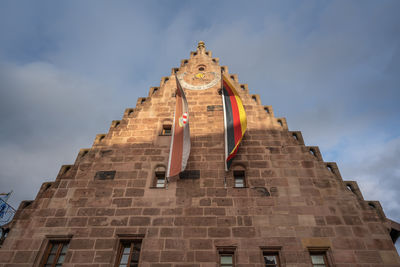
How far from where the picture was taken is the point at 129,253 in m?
9.02

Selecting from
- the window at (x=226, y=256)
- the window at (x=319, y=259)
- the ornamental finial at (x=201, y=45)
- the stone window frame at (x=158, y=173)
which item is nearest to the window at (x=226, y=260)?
the window at (x=226, y=256)

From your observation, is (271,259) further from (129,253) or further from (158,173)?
(158,173)

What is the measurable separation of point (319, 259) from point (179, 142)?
6.64 metres

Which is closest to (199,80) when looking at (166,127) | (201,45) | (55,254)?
(166,127)

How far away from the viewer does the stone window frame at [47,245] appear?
880 cm

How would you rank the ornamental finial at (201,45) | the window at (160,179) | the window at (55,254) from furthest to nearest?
the ornamental finial at (201,45) → the window at (160,179) → the window at (55,254)

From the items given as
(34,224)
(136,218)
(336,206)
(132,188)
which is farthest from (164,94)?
(336,206)

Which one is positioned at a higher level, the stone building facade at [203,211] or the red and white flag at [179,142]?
the red and white flag at [179,142]

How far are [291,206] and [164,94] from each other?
8711 mm

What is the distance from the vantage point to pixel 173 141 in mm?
11406

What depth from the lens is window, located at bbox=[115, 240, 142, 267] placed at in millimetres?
8750

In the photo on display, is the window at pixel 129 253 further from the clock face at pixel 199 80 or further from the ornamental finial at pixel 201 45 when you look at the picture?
the ornamental finial at pixel 201 45

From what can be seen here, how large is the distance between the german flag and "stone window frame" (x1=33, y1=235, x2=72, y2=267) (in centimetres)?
638

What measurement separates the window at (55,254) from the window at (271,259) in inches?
267
